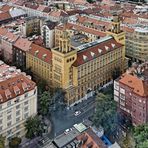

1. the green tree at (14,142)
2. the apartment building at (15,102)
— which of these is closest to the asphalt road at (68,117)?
the apartment building at (15,102)

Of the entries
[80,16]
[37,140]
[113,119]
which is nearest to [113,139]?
[113,119]

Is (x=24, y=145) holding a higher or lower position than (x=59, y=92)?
lower

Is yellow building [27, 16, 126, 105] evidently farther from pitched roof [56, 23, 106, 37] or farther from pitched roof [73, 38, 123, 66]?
pitched roof [56, 23, 106, 37]

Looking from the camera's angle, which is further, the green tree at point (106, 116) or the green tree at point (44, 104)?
A: the green tree at point (44, 104)

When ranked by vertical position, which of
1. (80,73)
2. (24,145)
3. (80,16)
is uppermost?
(80,16)

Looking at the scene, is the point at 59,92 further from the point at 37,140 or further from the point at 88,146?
the point at 88,146

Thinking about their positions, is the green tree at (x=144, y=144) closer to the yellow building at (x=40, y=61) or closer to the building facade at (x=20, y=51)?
the yellow building at (x=40, y=61)

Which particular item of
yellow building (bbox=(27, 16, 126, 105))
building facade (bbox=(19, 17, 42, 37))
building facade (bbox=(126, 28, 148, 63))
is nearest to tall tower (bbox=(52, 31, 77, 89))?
yellow building (bbox=(27, 16, 126, 105))
